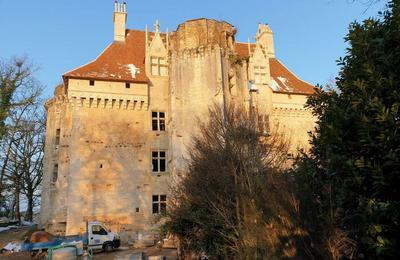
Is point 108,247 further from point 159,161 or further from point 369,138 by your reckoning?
point 369,138

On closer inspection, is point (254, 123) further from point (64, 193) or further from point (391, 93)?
point (64, 193)

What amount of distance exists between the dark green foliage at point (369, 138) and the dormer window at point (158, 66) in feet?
66.4

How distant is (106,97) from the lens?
23609 mm

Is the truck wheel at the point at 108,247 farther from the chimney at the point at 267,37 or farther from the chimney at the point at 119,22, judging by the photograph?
the chimney at the point at 267,37

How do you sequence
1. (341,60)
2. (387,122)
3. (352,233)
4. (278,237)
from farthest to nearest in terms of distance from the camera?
1. (278,237)
2. (341,60)
3. (352,233)
4. (387,122)

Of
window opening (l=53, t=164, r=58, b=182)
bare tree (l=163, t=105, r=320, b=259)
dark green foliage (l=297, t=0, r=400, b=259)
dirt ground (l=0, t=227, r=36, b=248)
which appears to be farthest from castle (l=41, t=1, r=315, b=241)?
dark green foliage (l=297, t=0, r=400, b=259)

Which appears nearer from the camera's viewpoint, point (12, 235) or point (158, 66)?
point (158, 66)

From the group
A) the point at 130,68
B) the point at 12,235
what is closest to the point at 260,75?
the point at 130,68

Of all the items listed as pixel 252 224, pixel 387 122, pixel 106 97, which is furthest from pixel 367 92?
pixel 106 97

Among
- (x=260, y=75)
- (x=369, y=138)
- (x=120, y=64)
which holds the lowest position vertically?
(x=369, y=138)

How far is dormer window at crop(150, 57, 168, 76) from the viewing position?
2519 cm

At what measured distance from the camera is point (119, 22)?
27.6 metres

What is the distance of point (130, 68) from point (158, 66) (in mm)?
1963

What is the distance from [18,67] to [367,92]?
18935 millimetres
